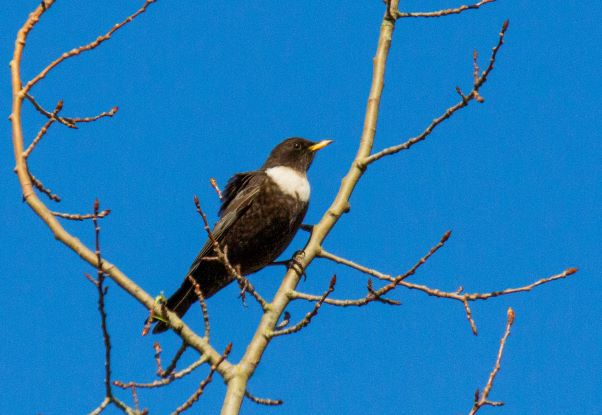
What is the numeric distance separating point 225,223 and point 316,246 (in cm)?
200

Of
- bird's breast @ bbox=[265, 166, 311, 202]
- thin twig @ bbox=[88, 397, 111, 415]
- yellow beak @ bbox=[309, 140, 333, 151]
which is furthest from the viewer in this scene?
yellow beak @ bbox=[309, 140, 333, 151]

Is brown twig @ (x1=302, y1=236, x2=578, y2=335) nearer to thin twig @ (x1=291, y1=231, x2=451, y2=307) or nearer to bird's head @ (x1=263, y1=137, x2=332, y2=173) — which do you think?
thin twig @ (x1=291, y1=231, x2=451, y2=307)

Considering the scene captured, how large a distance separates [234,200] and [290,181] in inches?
19.8

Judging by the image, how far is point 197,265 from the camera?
6.91 metres

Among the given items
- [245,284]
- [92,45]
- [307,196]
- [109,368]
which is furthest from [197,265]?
[109,368]

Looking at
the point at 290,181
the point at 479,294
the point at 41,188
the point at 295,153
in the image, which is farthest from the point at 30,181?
the point at 295,153

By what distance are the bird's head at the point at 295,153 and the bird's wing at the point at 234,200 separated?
319 mm

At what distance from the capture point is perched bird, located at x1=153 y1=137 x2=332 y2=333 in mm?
7121

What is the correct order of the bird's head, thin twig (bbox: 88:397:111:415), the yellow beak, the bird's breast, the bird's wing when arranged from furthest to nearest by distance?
the yellow beak < the bird's head < the bird's breast < the bird's wing < thin twig (bbox: 88:397:111:415)

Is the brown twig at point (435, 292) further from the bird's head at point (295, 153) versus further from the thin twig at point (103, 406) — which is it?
the bird's head at point (295, 153)

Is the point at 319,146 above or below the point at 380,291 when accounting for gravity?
above

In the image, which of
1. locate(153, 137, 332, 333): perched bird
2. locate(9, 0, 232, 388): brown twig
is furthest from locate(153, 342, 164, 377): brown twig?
locate(153, 137, 332, 333): perched bird

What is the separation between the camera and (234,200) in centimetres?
751

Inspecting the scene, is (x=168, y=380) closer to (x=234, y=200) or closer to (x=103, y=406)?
(x=103, y=406)
